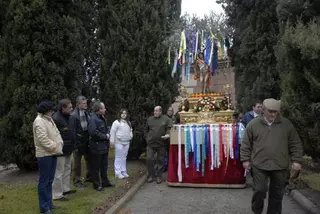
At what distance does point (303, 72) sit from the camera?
496 cm

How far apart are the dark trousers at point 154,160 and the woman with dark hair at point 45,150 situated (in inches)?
127

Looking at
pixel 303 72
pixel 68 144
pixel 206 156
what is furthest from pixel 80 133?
pixel 303 72

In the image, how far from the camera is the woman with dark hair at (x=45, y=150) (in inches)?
208

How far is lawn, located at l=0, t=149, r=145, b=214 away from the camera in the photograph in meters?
5.75

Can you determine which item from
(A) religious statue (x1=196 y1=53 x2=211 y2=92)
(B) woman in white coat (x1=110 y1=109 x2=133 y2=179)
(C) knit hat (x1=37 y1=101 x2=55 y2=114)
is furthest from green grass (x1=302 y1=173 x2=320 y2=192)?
(C) knit hat (x1=37 y1=101 x2=55 y2=114)

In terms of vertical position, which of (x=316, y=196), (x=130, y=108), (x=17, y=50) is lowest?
(x=316, y=196)

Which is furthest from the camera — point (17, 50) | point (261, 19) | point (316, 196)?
point (261, 19)

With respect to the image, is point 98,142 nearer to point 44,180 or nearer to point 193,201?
point 44,180

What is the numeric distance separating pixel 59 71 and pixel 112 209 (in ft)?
13.6

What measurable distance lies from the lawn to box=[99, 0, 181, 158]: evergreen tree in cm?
301

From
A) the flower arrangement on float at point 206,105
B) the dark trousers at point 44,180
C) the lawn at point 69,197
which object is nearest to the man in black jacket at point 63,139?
the lawn at point 69,197

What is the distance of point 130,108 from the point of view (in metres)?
10.6

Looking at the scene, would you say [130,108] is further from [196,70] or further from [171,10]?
[171,10]

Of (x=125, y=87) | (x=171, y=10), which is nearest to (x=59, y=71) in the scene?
(x=125, y=87)
